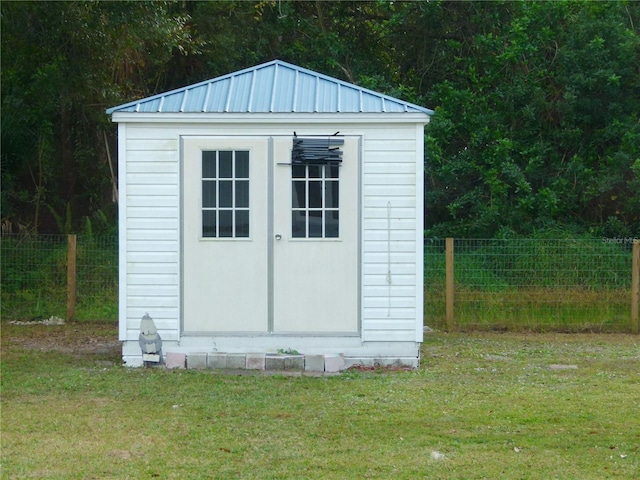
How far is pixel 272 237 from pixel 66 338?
389 centimetres

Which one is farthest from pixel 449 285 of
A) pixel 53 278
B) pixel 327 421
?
pixel 327 421

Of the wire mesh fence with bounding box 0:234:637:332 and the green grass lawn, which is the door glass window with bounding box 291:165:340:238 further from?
the wire mesh fence with bounding box 0:234:637:332

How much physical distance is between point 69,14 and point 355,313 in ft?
22.0

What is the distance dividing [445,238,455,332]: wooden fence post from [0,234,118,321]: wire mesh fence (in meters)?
4.78

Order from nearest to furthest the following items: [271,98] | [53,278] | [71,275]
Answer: [271,98], [71,275], [53,278]

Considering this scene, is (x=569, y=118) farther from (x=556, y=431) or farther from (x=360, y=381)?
(x=556, y=431)

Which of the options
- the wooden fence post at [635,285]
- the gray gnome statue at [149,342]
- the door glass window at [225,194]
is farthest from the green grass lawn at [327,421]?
the wooden fence post at [635,285]

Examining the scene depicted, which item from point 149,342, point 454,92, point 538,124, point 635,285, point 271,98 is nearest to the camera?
point 149,342

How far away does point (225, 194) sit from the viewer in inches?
376

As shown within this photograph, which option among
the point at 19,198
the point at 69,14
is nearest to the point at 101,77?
the point at 69,14

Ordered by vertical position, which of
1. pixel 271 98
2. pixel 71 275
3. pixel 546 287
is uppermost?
pixel 271 98

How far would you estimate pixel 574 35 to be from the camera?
700 inches

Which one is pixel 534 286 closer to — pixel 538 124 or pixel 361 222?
pixel 361 222

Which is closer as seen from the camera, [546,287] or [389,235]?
[389,235]
